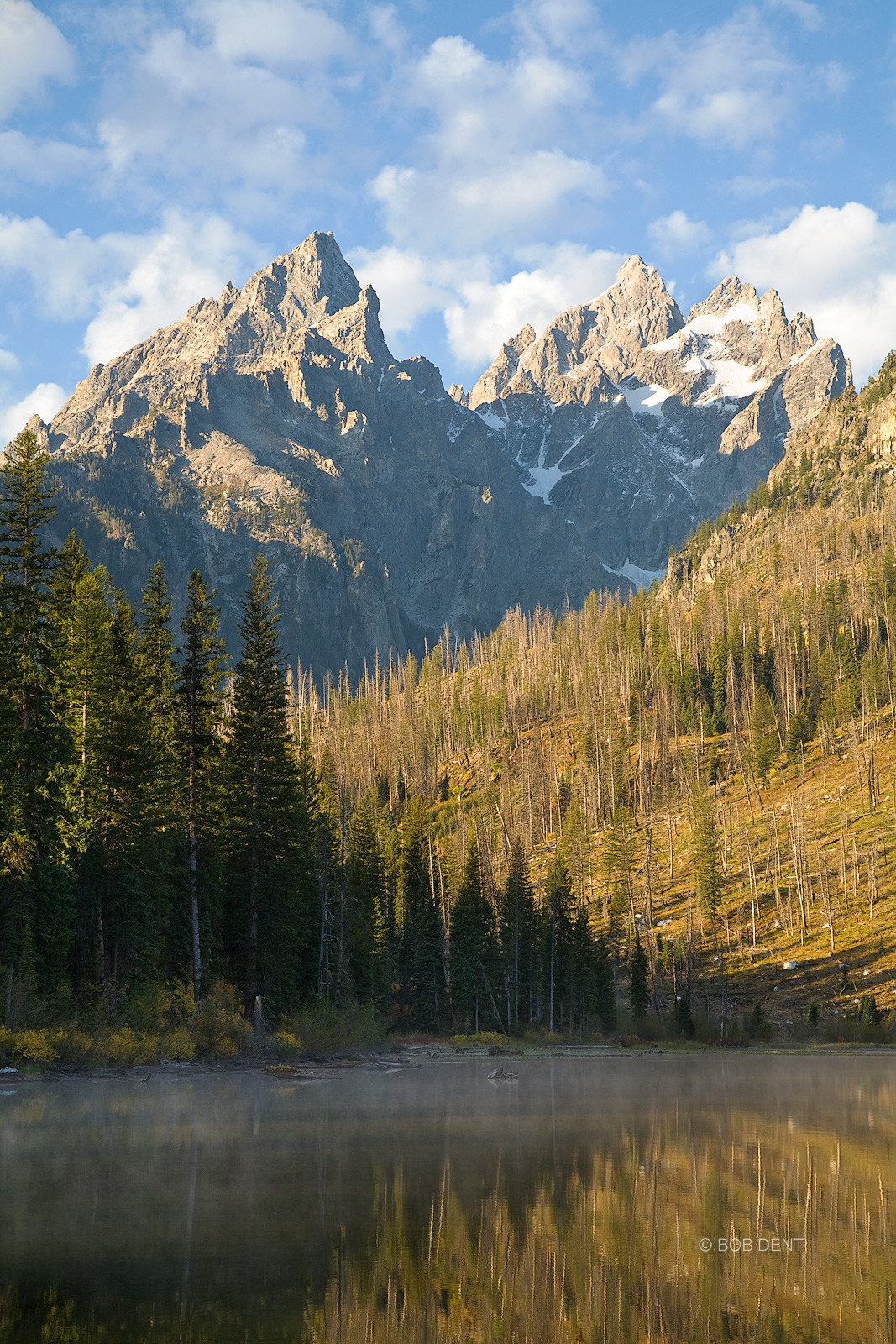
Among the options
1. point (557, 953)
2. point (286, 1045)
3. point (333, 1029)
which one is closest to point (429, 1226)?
point (286, 1045)

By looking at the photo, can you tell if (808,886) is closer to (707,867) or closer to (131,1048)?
(707,867)

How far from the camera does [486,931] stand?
7500 centimetres

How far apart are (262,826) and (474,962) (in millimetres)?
34317

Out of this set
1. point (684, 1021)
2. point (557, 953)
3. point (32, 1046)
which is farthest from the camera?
point (557, 953)

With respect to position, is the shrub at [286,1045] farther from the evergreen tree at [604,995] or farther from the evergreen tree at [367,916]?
the evergreen tree at [604,995]

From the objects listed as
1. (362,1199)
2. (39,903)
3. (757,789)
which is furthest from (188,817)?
(757,789)

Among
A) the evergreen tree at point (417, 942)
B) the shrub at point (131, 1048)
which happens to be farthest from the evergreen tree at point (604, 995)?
the shrub at point (131, 1048)

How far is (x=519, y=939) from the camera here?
8169cm

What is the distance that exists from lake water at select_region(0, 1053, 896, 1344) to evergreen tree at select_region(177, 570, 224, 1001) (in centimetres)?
1800

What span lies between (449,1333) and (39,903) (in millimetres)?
28071

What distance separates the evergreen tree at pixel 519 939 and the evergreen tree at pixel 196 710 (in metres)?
41.9

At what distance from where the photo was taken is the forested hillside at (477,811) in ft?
118

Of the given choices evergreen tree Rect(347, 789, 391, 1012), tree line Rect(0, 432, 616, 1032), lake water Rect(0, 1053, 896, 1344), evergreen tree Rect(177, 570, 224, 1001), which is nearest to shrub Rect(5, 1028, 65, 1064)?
tree line Rect(0, 432, 616, 1032)

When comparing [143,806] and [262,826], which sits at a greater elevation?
[143,806]
